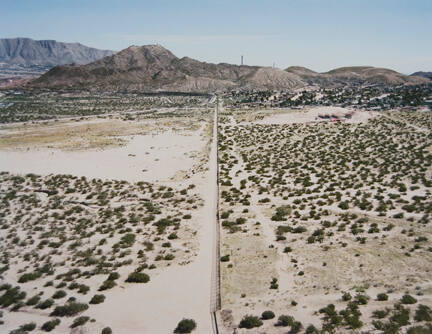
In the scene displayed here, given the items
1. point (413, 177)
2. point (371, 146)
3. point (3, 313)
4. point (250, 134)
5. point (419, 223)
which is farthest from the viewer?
point (250, 134)

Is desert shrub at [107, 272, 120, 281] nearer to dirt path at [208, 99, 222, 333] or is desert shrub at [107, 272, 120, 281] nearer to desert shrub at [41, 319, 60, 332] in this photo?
desert shrub at [41, 319, 60, 332]

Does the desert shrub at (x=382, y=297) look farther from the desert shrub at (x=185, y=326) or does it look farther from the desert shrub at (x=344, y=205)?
the desert shrub at (x=344, y=205)

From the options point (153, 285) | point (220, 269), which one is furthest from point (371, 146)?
point (153, 285)

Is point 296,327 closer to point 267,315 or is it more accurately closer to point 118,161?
point 267,315

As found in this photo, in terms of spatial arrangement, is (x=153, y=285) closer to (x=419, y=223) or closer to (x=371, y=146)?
(x=419, y=223)

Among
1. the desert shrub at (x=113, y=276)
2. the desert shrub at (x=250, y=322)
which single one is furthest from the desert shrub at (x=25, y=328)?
the desert shrub at (x=250, y=322)

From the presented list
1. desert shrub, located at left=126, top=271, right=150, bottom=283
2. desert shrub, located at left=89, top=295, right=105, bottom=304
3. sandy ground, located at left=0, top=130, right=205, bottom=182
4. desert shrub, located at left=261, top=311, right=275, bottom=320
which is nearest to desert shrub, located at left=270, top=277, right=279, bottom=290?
desert shrub, located at left=261, top=311, right=275, bottom=320
